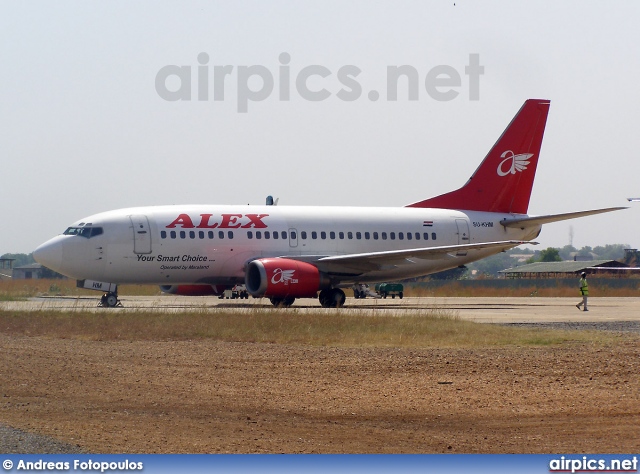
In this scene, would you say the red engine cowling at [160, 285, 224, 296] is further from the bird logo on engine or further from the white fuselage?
the bird logo on engine

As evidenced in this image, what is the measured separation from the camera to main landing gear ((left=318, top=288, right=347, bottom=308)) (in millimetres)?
36969

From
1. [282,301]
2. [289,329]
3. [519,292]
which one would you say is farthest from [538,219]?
[289,329]

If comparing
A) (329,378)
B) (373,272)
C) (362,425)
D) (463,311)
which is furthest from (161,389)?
(373,272)

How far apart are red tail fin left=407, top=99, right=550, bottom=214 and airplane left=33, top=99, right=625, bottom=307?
0.14 feet

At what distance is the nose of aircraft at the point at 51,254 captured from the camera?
114ft

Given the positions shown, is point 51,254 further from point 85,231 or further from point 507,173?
point 507,173

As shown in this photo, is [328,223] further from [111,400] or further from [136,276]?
[111,400]

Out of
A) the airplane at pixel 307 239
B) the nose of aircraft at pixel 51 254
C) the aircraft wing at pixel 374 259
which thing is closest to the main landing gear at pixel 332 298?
the airplane at pixel 307 239

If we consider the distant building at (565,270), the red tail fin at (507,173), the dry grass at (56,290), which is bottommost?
the distant building at (565,270)

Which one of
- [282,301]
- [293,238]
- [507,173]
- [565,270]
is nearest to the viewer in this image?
[282,301]

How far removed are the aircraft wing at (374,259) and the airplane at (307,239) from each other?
49 mm

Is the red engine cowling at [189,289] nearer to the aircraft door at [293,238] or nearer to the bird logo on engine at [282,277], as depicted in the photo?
the aircraft door at [293,238]

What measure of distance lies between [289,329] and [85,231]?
1438 cm

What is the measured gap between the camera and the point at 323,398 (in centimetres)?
1366
